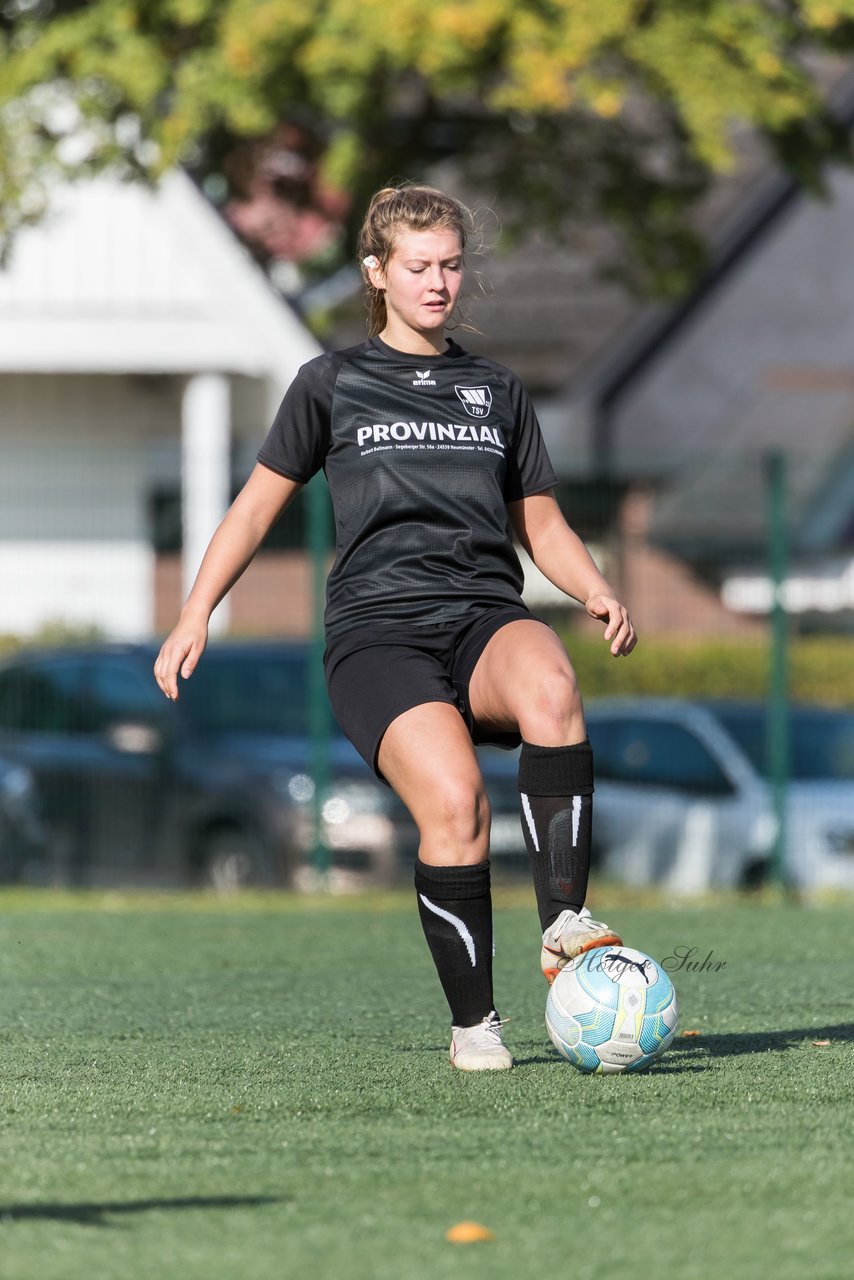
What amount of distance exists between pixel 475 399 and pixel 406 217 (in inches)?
18.0

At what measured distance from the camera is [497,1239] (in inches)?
125

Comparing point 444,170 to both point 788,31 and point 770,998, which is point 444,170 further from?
point 770,998

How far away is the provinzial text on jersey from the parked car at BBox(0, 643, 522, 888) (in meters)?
6.59

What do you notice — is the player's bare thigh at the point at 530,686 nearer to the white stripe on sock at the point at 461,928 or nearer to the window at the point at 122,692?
the white stripe on sock at the point at 461,928

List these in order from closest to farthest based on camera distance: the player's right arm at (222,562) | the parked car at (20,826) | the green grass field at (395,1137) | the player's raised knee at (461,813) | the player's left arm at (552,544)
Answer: the green grass field at (395,1137)
the player's raised knee at (461,813)
the player's right arm at (222,562)
the player's left arm at (552,544)
the parked car at (20,826)

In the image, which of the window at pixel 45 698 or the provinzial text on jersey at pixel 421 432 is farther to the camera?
the window at pixel 45 698

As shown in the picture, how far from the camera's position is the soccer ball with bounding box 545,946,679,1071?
461cm

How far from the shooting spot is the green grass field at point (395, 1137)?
311 cm

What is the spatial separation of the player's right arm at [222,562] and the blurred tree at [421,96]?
351 inches

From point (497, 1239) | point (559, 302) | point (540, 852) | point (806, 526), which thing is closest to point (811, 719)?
point (540, 852)

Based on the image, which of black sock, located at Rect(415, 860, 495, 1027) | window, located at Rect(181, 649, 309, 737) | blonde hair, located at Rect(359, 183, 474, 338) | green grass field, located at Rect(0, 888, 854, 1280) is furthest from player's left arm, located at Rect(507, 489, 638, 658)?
window, located at Rect(181, 649, 309, 737)

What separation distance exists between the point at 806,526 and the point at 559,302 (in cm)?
541

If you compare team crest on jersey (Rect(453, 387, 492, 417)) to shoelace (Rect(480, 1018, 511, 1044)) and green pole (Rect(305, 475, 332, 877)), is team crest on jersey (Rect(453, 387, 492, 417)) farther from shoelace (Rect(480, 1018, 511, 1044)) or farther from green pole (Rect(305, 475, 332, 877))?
green pole (Rect(305, 475, 332, 877))

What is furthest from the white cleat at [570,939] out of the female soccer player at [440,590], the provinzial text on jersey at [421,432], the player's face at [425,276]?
the player's face at [425,276]
